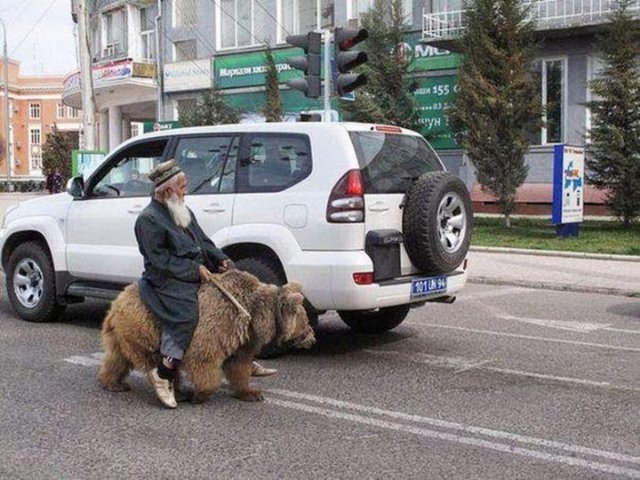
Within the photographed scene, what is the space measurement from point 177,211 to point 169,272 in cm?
43

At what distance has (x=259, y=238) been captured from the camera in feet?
23.6

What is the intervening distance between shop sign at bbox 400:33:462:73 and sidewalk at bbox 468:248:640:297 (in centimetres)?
1097

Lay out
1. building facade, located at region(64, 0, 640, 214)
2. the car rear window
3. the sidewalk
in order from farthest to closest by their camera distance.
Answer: building facade, located at region(64, 0, 640, 214), the sidewalk, the car rear window

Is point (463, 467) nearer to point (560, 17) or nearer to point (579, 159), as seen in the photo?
point (579, 159)

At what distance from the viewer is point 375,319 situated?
27.9ft

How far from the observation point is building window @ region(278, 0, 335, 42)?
99.7 feet

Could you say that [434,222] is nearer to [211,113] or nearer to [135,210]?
[135,210]

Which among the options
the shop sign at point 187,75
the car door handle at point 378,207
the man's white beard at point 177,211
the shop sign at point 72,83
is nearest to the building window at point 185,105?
the shop sign at point 187,75

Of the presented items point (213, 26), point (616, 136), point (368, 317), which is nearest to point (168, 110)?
point (213, 26)

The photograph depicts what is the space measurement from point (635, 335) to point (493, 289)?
3859 mm

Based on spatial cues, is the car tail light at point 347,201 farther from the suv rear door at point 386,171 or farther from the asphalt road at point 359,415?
the asphalt road at point 359,415

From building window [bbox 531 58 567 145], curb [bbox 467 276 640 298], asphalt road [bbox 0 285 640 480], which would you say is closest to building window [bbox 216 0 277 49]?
building window [bbox 531 58 567 145]

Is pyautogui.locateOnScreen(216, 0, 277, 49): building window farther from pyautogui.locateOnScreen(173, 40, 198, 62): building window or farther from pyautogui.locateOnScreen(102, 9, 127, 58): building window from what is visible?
pyautogui.locateOnScreen(102, 9, 127, 58): building window

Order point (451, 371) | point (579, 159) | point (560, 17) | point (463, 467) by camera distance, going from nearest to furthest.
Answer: point (463, 467) → point (451, 371) → point (579, 159) → point (560, 17)
